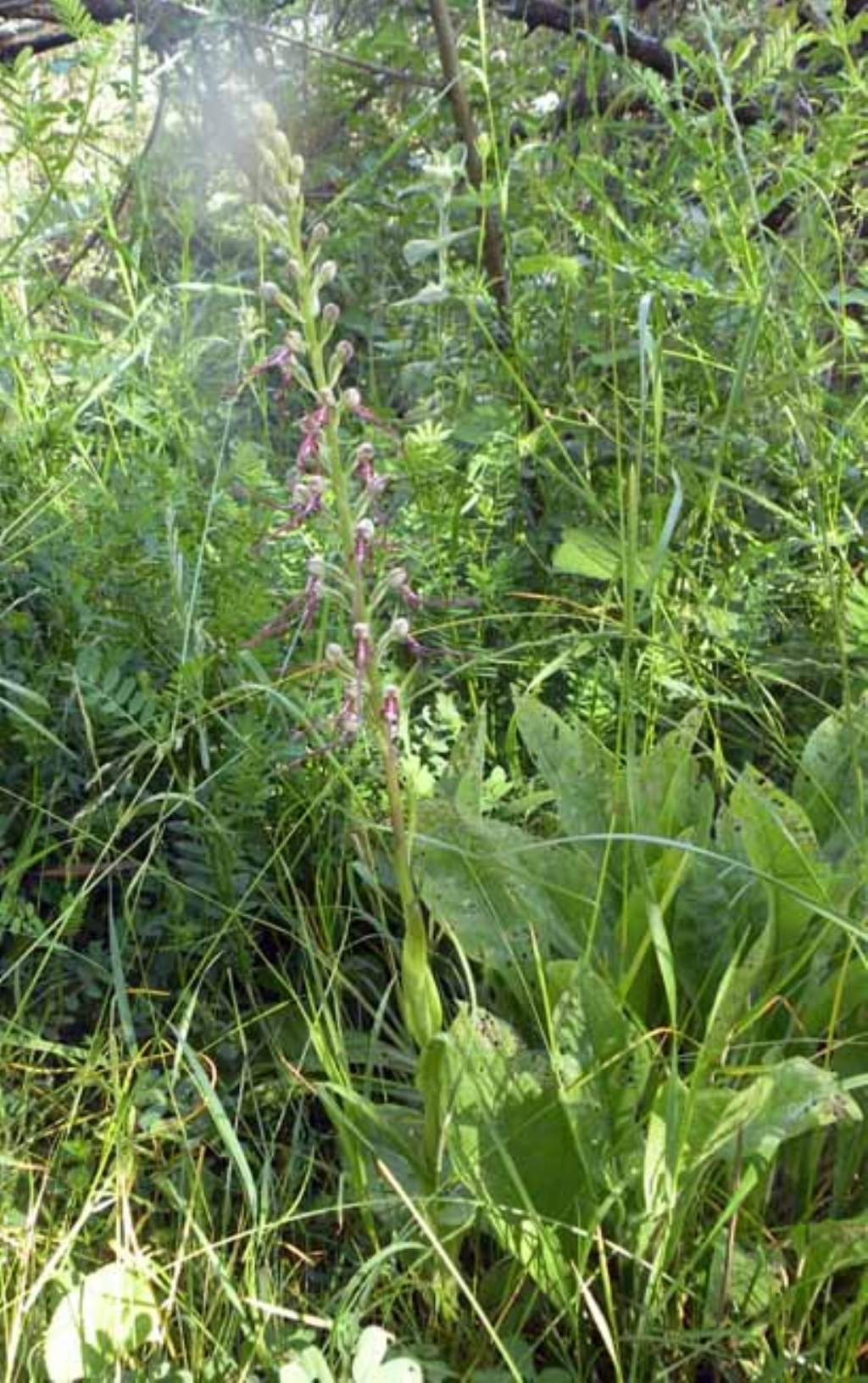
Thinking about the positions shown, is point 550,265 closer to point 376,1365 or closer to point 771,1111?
point 771,1111

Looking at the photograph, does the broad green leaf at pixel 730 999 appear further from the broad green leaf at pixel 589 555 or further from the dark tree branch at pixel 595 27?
the dark tree branch at pixel 595 27

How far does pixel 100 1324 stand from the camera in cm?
125

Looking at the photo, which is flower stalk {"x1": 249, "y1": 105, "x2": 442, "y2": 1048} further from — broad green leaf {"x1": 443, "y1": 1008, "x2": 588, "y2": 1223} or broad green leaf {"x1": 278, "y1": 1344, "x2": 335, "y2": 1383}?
broad green leaf {"x1": 278, "y1": 1344, "x2": 335, "y2": 1383}

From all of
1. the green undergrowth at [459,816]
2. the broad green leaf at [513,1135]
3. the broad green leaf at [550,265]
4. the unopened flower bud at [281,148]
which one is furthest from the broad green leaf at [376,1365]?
the broad green leaf at [550,265]

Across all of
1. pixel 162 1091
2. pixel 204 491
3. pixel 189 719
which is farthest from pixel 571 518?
pixel 162 1091

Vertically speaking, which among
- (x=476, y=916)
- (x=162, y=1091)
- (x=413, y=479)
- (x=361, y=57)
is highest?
(x=361, y=57)

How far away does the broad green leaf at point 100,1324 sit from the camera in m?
1.23

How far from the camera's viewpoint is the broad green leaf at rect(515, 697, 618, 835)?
64.0 inches

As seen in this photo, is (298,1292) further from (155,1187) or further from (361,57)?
(361,57)

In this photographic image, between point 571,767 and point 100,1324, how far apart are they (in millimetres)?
762

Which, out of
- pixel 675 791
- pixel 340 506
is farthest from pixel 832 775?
pixel 340 506

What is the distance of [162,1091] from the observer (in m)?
1.52

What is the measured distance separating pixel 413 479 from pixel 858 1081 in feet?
3.50

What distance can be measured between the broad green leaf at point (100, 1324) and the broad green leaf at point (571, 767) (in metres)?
0.66
